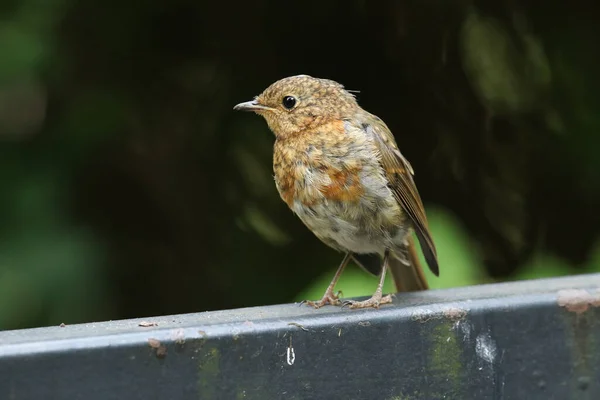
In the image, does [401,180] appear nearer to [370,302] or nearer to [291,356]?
[370,302]

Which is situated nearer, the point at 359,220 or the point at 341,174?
the point at 341,174

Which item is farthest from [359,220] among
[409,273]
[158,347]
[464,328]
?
[158,347]

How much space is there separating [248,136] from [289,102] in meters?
1.14

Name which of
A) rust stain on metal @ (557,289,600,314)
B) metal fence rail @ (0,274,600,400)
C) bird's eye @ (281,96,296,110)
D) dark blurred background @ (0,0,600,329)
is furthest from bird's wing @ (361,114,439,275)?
rust stain on metal @ (557,289,600,314)

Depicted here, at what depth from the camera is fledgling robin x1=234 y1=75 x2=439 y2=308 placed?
3.17m

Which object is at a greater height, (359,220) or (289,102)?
(289,102)

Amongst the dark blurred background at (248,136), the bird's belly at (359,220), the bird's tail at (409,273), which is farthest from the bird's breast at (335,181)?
the dark blurred background at (248,136)

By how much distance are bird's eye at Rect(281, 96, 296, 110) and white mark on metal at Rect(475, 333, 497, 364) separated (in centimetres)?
143

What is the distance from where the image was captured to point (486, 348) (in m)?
2.28

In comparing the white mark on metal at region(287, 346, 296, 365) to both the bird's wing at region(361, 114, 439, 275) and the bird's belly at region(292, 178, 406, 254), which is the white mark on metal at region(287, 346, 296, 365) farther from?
the bird's wing at region(361, 114, 439, 275)

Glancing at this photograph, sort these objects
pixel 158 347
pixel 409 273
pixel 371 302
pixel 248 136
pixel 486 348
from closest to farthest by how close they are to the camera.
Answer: pixel 158 347, pixel 486 348, pixel 371 302, pixel 409 273, pixel 248 136

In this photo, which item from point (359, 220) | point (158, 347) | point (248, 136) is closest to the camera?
point (158, 347)

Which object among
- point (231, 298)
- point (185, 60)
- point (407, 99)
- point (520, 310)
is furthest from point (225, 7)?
point (520, 310)

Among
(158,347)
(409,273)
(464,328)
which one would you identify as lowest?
(409,273)
